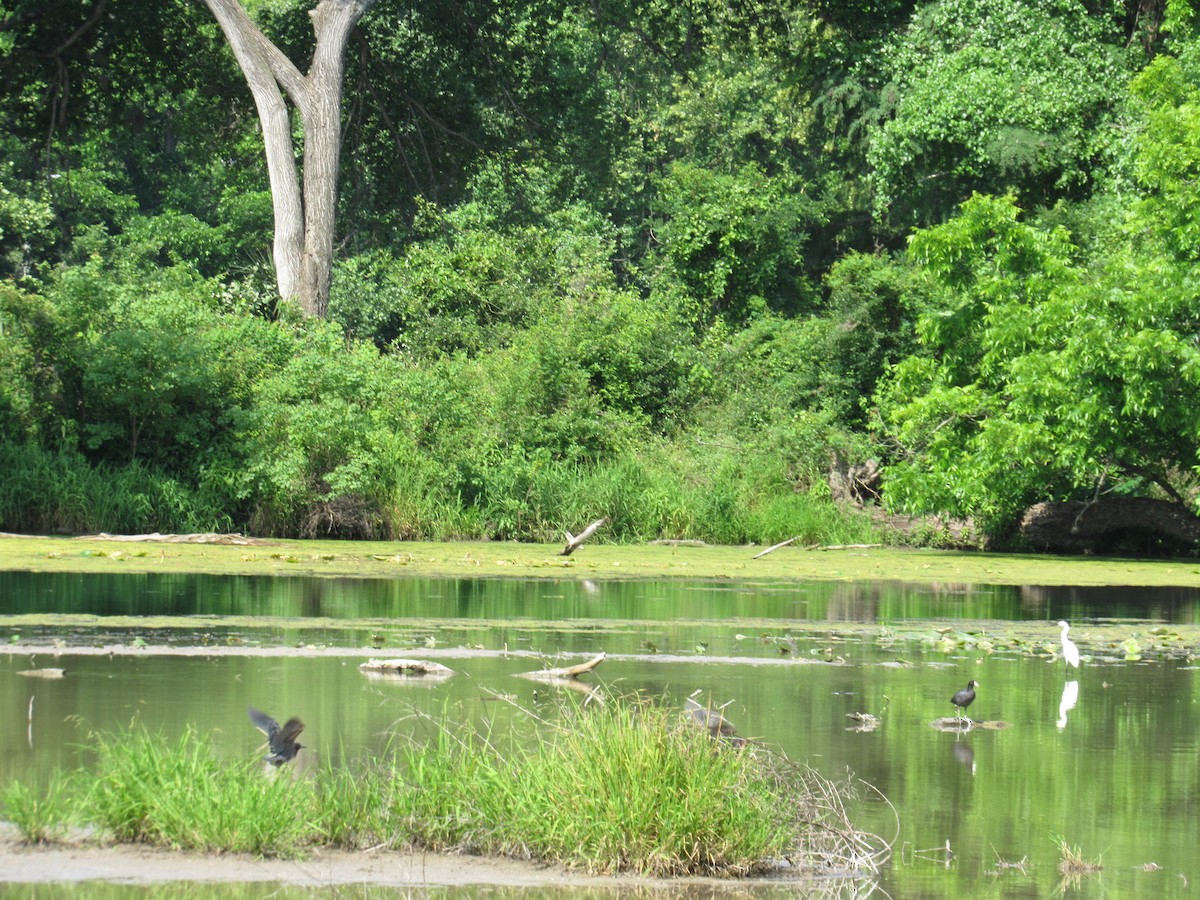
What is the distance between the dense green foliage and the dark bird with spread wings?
44.3 ft

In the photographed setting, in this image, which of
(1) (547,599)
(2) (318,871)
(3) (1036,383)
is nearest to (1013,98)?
(3) (1036,383)

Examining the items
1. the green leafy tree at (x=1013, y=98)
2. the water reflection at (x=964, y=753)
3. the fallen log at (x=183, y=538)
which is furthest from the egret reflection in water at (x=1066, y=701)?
the green leafy tree at (x=1013, y=98)

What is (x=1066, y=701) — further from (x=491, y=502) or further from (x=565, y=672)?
(x=491, y=502)

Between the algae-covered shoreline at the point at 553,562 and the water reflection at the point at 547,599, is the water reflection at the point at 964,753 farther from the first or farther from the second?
the algae-covered shoreline at the point at 553,562

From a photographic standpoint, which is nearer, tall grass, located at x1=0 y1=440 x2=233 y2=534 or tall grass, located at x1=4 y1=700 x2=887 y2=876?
tall grass, located at x1=4 y1=700 x2=887 y2=876

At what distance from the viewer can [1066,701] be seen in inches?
403

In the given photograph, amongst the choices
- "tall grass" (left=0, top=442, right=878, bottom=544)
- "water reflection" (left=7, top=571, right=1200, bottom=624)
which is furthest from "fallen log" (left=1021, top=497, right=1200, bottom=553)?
"water reflection" (left=7, top=571, right=1200, bottom=624)

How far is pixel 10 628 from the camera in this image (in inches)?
446

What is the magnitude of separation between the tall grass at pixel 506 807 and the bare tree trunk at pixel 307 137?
798 inches

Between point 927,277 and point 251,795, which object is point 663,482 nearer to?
point 927,277

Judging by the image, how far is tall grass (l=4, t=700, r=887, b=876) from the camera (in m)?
5.98

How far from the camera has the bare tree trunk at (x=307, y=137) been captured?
25891 mm

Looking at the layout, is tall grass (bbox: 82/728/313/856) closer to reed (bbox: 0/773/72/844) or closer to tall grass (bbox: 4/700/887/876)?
tall grass (bbox: 4/700/887/876)

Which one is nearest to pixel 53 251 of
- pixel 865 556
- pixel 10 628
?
pixel 865 556
